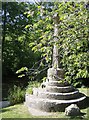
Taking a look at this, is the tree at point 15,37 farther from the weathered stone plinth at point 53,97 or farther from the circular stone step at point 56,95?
the circular stone step at point 56,95

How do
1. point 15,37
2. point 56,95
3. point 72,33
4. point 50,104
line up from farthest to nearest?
point 15,37 → point 56,95 → point 50,104 → point 72,33

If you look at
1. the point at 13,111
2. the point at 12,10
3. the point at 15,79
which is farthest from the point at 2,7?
the point at 13,111

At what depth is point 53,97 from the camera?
8.36 metres

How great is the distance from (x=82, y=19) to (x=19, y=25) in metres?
16.3

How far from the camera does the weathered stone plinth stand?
7.95 metres

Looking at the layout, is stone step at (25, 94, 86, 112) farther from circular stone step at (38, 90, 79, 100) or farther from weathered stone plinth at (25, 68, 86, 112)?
circular stone step at (38, 90, 79, 100)

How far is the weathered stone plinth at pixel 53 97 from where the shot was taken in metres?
7.95

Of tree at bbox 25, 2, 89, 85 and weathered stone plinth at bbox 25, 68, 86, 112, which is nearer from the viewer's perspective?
tree at bbox 25, 2, 89, 85

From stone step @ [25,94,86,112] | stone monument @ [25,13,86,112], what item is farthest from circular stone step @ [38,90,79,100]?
stone step @ [25,94,86,112]

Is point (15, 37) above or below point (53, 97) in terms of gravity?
above

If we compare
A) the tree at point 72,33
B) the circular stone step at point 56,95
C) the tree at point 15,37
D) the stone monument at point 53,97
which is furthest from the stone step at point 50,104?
the tree at point 15,37

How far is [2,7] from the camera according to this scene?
18.6 metres

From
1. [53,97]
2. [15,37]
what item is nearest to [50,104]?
[53,97]

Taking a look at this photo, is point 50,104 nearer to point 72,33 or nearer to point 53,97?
point 53,97
